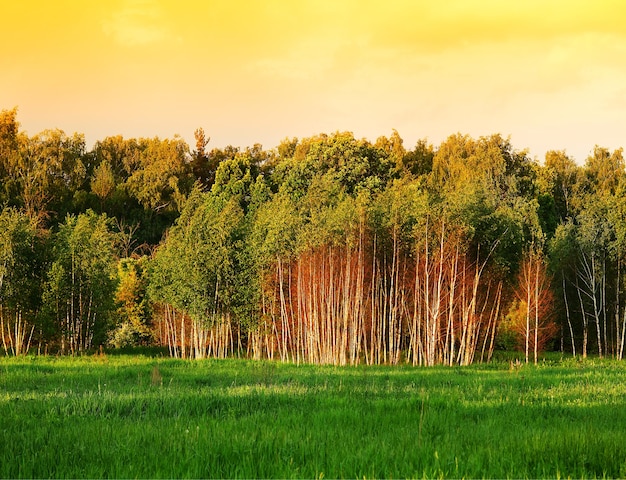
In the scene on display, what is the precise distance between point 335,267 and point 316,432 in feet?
52.8

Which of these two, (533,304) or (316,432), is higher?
(533,304)

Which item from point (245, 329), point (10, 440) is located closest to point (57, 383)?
point (10, 440)

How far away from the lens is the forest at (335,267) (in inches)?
909

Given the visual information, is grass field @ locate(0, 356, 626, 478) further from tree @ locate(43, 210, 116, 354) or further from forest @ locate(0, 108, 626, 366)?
tree @ locate(43, 210, 116, 354)

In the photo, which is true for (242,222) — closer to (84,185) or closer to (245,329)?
(245,329)

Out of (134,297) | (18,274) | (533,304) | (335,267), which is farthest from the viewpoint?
(134,297)

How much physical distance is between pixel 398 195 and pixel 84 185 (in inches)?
1243

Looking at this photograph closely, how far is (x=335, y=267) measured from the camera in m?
23.7

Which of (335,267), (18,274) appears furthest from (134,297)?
(335,267)

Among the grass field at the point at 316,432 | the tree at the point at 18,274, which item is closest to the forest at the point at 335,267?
the tree at the point at 18,274

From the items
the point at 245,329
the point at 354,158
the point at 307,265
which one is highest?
the point at 354,158

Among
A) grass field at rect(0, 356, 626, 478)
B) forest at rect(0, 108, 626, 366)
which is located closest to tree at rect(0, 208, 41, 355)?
forest at rect(0, 108, 626, 366)

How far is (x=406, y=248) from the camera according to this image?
23828mm

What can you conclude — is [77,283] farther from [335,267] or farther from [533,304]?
[533,304]
